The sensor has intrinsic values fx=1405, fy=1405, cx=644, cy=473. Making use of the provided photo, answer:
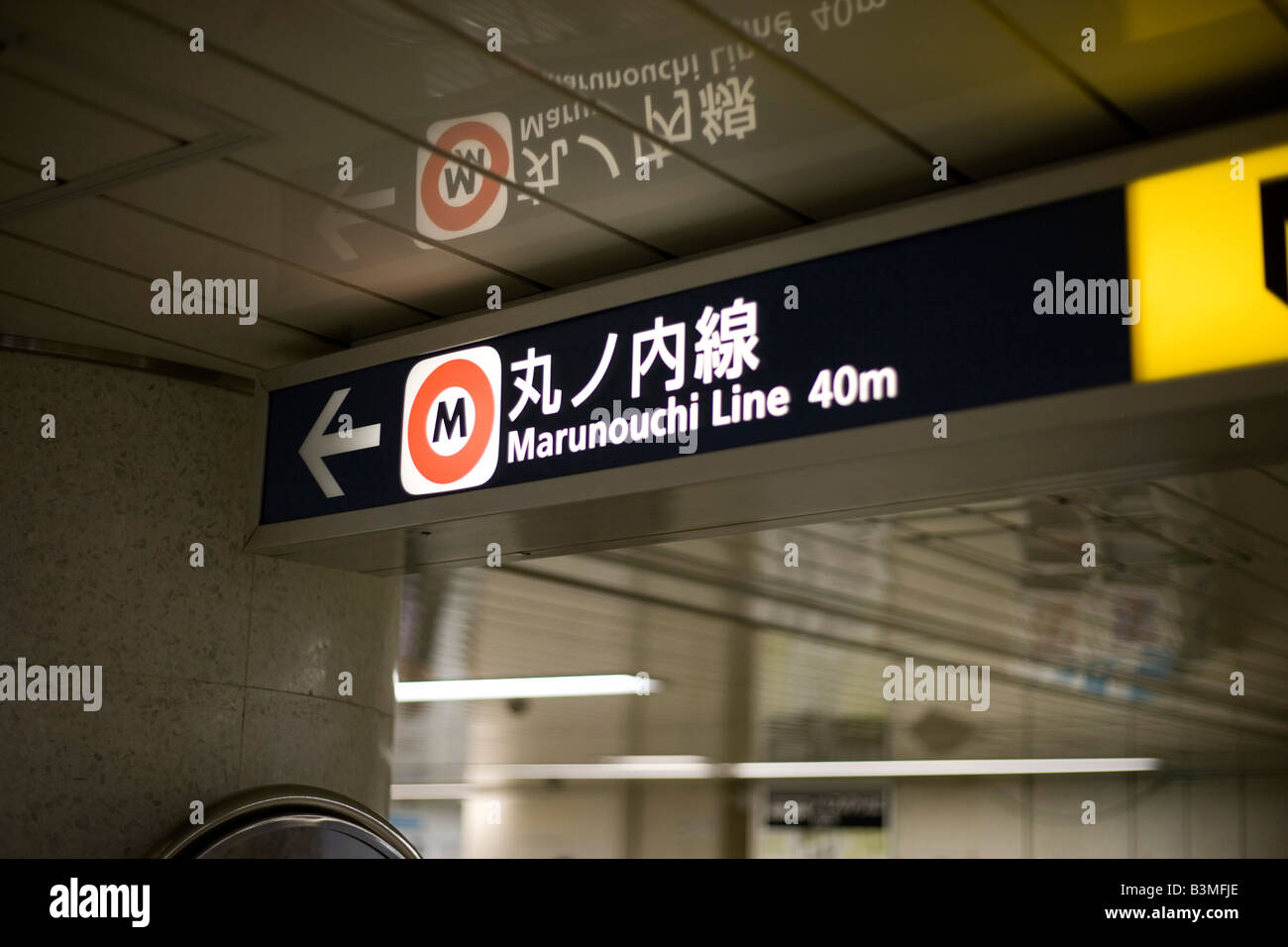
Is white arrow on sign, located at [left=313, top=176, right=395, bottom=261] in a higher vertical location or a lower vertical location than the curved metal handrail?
higher

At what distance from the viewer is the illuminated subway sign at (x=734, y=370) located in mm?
2582

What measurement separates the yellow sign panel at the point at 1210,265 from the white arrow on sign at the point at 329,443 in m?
1.90

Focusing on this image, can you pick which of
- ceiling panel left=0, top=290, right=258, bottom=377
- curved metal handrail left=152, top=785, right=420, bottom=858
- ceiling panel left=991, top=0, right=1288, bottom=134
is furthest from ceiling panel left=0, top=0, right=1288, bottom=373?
curved metal handrail left=152, top=785, right=420, bottom=858

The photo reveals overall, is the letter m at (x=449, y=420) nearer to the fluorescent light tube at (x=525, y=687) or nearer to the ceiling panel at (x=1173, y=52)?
the ceiling panel at (x=1173, y=52)

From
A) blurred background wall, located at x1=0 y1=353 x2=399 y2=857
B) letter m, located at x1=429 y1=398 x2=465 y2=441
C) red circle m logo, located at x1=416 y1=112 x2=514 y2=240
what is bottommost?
blurred background wall, located at x1=0 y1=353 x2=399 y2=857

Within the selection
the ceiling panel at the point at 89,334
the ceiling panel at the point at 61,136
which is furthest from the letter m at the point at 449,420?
the ceiling panel at the point at 89,334

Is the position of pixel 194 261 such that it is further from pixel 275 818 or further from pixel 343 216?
pixel 275 818

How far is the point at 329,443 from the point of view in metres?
3.63

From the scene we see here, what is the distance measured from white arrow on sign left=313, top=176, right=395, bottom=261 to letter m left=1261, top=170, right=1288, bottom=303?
177 centimetres

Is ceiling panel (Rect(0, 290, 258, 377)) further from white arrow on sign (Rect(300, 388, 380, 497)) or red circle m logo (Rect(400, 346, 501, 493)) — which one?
red circle m logo (Rect(400, 346, 501, 493))

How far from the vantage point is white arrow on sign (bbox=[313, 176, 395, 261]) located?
311cm
